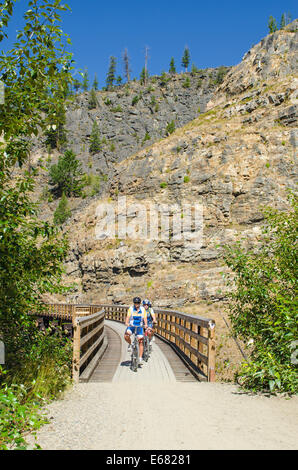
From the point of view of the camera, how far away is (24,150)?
18.7 ft

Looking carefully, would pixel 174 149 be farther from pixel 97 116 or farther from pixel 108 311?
pixel 97 116

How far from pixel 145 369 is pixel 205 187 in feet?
120

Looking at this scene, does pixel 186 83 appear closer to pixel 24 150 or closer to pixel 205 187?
pixel 205 187

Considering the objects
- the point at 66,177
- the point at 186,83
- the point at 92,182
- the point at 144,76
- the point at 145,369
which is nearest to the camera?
the point at 145,369

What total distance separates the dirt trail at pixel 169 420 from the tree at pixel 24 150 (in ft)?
6.04

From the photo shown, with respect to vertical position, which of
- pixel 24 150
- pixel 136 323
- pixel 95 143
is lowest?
pixel 136 323

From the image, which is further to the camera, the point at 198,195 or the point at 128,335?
the point at 198,195

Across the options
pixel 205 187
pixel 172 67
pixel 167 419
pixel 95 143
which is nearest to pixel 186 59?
pixel 172 67

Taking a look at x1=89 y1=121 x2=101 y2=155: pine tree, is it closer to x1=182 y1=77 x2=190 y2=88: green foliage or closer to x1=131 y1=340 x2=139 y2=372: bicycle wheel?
x1=182 y1=77 x2=190 y2=88: green foliage

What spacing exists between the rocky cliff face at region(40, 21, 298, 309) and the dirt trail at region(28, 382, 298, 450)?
1210 inches

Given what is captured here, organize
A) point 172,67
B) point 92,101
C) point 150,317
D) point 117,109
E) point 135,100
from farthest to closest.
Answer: point 172,67 < point 92,101 < point 135,100 < point 117,109 < point 150,317

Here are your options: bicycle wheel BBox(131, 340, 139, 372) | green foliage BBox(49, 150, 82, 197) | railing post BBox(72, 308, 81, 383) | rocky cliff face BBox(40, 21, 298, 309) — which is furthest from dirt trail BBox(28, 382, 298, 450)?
green foliage BBox(49, 150, 82, 197)

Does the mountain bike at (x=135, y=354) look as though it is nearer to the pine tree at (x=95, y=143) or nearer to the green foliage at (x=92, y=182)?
the green foliage at (x=92, y=182)
